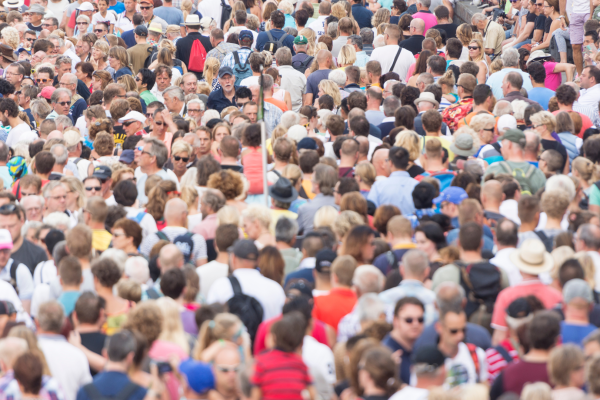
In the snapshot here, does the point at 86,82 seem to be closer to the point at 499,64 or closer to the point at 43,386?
the point at 499,64

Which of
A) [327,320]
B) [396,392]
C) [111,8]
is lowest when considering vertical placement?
[111,8]

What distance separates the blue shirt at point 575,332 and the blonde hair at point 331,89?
20.5 ft

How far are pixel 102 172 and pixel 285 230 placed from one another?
7.97ft

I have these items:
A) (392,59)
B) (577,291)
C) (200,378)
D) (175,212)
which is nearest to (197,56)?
(392,59)

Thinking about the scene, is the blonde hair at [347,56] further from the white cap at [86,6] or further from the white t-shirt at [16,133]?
the white cap at [86,6]

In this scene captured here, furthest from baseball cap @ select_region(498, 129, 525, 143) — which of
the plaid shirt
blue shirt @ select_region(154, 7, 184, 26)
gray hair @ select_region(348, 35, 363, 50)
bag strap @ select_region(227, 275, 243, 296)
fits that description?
blue shirt @ select_region(154, 7, 184, 26)

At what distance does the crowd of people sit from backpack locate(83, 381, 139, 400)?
1cm

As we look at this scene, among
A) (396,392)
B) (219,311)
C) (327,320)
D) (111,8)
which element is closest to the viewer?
(396,392)

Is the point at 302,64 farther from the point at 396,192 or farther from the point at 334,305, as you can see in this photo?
the point at 334,305

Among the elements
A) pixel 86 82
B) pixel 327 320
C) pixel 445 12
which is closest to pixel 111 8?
pixel 86 82

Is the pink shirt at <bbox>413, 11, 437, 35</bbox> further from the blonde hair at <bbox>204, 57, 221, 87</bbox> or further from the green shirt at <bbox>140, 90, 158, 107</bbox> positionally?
the green shirt at <bbox>140, 90, 158, 107</bbox>

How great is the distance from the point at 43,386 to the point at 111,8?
14285 mm

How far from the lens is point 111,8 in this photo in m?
18.0

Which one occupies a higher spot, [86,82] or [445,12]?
[445,12]
